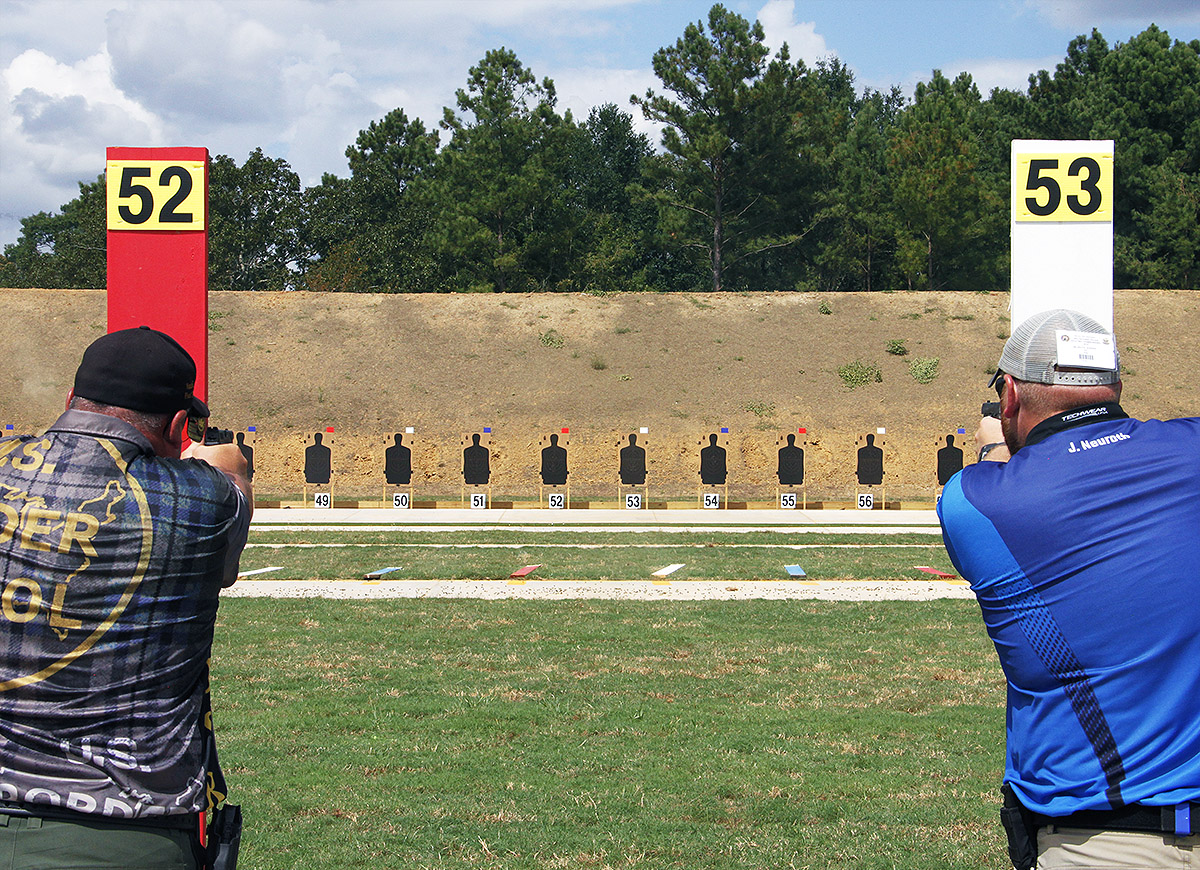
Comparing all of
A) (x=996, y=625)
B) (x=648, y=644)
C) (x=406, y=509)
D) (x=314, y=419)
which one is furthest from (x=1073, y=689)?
A: (x=314, y=419)

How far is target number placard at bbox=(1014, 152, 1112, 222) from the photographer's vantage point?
243 inches

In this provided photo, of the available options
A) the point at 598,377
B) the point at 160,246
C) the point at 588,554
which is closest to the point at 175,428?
the point at 160,246

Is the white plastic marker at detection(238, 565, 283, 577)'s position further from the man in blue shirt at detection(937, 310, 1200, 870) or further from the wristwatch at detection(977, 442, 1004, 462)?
the man in blue shirt at detection(937, 310, 1200, 870)

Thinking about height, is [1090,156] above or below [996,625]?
above

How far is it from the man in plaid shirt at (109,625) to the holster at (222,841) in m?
0.05

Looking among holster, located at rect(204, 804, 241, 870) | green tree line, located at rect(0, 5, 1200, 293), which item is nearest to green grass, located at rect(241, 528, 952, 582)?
holster, located at rect(204, 804, 241, 870)

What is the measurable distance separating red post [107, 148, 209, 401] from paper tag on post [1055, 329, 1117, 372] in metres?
3.68

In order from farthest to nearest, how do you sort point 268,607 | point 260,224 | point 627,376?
point 260,224
point 627,376
point 268,607

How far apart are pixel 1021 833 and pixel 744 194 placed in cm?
4997

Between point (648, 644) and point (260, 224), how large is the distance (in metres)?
47.9

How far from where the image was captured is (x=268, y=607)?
11133mm

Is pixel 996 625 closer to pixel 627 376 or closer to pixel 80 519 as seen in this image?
pixel 80 519

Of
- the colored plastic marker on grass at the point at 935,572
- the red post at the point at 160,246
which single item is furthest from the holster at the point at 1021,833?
the colored plastic marker on grass at the point at 935,572

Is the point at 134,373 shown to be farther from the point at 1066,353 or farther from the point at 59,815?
the point at 1066,353
